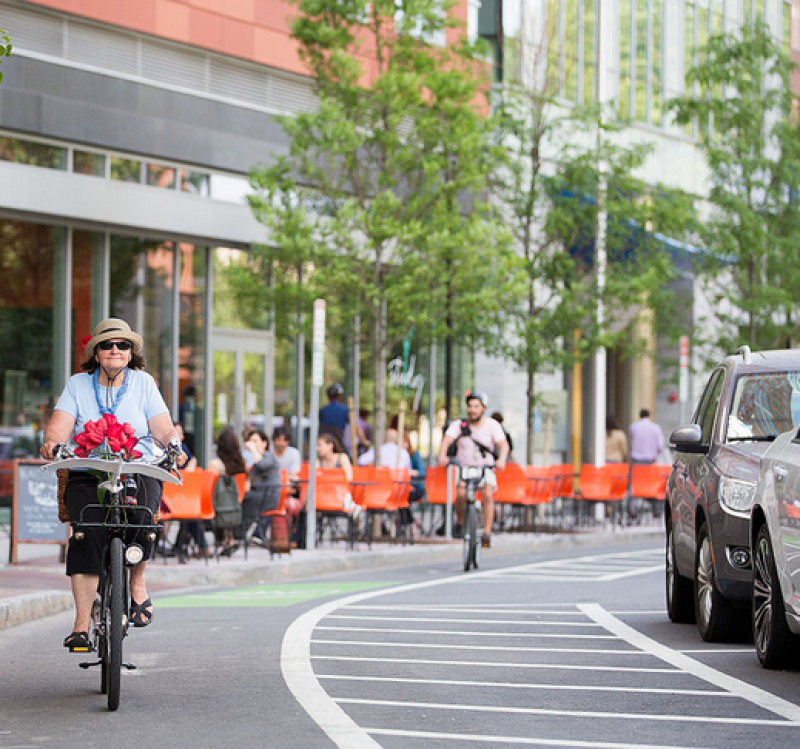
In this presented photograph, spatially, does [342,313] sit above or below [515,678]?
above

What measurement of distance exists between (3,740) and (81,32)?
17517 mm

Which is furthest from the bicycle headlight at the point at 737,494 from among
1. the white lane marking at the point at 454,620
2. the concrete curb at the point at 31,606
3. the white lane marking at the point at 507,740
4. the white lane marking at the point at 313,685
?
the concrete curb at the point at 31,606

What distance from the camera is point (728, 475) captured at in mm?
10375

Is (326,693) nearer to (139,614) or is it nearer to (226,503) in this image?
(139,614)

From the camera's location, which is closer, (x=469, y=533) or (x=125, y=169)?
(x=469, y=533)

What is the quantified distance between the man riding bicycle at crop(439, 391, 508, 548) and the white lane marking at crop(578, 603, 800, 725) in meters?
5.17

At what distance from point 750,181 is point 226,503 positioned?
54.1ft

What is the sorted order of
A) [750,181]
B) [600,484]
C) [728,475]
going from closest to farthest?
[728,475]
[600,484]
[750,181]

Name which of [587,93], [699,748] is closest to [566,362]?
[587,93]

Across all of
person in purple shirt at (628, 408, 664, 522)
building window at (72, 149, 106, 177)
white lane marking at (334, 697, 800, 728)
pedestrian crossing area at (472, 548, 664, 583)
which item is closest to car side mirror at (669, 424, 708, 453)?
white lane marking at (334, 697, 800, 728)

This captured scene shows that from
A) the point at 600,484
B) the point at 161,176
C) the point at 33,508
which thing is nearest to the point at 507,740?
the point at 33,508

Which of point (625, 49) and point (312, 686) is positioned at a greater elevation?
point (625, 49)

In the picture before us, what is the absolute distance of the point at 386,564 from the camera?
19531 mm

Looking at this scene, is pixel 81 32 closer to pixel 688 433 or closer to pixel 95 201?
pixel 95 201
